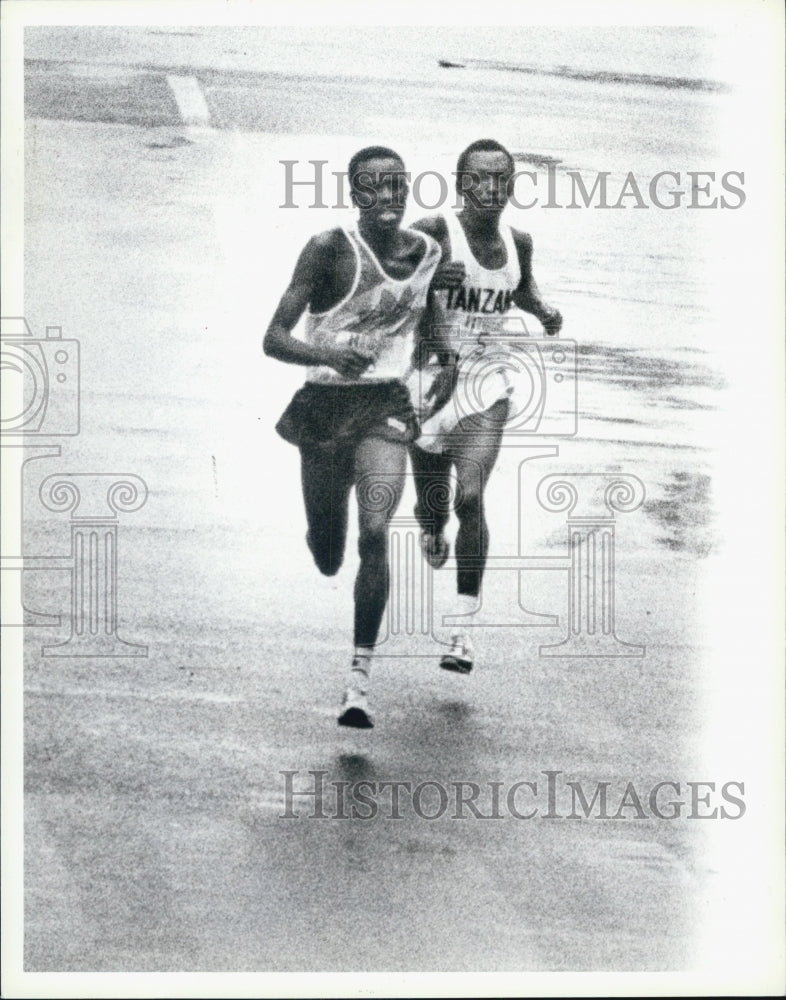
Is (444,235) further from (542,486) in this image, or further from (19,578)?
(19,578)

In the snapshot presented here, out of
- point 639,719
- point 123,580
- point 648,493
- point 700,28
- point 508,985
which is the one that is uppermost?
point 700,28

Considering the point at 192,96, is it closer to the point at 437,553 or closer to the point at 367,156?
the point at 367,156

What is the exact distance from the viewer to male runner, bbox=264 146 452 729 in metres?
4.06

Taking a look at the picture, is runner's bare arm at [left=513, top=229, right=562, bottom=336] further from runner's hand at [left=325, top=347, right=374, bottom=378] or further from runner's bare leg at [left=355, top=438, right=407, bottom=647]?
runner's bare leg at [left=355, top=438, right=407, bottom=647]

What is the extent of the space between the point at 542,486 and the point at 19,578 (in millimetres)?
1635

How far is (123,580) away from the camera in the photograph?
407 cm

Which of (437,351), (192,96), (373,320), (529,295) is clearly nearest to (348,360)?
(373,320)

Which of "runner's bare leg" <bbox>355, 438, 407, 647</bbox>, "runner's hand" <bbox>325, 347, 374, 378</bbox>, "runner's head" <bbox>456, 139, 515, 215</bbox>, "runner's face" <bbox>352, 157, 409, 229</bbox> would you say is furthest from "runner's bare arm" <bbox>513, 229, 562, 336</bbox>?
"runner's bare leg" <bbox>355, 438, 407, 647</bbox>

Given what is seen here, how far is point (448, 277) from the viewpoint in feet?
13.4

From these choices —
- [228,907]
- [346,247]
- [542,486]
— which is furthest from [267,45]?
[228,907]

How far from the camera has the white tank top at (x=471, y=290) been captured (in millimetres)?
4094

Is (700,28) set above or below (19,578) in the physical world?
above

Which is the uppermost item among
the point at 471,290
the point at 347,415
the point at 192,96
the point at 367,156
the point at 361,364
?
the point at 192,96

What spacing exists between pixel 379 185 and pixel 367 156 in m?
0.10
